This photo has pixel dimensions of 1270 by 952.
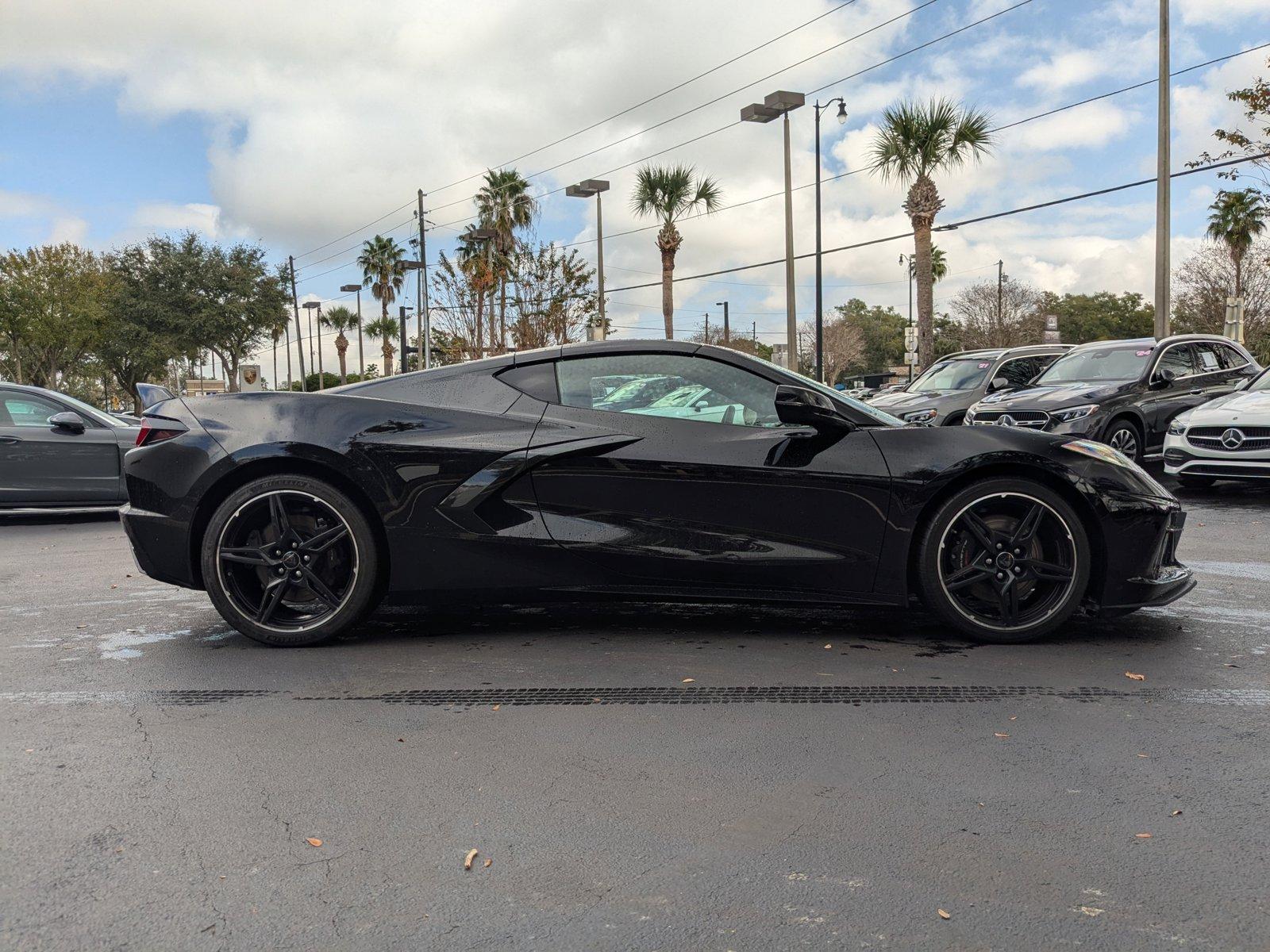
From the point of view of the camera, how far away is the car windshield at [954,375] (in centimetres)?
1584

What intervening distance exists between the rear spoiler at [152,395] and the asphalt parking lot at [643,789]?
1.13 m

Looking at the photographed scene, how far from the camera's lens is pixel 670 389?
4.67m

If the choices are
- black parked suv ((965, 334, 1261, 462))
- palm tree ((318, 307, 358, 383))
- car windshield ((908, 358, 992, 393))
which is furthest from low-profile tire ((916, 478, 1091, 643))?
palm tree ((318, 307, 358, 383))

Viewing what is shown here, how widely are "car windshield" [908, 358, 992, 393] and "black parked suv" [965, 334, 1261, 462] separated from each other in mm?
2027

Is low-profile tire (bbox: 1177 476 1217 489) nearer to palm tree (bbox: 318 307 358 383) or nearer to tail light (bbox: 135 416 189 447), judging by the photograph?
tail light (bbox: 135 416 189 447)


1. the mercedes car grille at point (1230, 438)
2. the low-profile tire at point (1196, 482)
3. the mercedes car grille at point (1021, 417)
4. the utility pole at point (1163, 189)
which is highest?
the utility pole at point (1163, 189)

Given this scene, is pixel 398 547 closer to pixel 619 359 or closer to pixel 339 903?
pixel 619 359

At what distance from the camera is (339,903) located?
232cm

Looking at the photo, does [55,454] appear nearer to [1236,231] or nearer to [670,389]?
[670,389]

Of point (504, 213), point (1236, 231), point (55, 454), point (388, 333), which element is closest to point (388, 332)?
point (388, 333)

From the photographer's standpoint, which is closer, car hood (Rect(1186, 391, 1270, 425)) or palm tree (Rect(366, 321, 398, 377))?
car hood (Rect(1186, 391, 1270, 425))

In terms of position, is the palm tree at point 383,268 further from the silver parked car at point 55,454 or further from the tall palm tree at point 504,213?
the silver parked car at point 55,454

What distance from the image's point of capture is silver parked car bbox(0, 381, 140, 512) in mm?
10375

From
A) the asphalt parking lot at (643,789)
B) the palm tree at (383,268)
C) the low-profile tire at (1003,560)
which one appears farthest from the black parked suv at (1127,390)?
the palm tree at (383,268)
